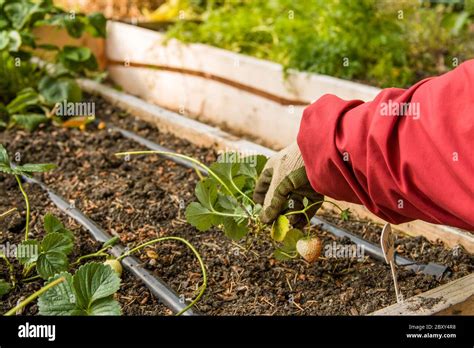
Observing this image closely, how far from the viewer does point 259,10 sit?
3.96 m

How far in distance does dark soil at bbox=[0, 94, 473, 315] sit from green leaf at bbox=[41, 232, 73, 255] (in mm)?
201

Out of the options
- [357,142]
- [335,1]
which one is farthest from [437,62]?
[357,142]

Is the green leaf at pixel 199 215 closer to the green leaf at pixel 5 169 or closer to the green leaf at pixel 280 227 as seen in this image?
the green leaf at pixel 280 227

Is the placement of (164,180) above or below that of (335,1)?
below

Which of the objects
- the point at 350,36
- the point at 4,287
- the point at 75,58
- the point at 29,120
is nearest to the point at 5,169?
the point at 4,287

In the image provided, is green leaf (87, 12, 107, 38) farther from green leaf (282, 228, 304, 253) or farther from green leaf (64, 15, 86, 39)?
green leaf (282, 228, 304, 253)

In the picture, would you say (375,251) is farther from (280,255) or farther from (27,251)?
(27,251)

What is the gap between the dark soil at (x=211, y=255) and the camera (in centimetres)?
188

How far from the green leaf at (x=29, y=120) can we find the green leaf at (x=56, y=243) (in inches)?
53.4

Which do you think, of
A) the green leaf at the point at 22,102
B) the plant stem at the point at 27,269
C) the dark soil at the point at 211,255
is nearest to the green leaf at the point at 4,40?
the green leaf at the point at 22,102

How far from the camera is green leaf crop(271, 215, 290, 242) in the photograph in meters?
1.93
